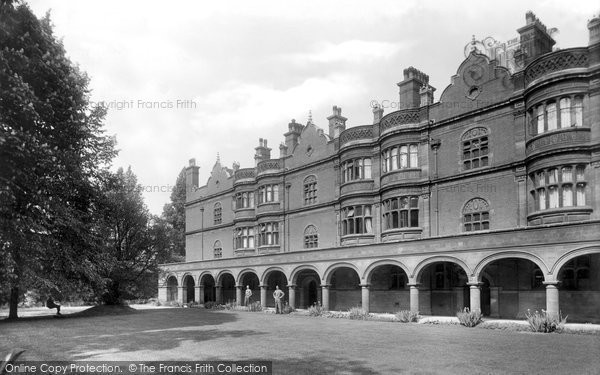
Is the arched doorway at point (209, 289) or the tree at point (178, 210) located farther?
the tree at point (178, 210)

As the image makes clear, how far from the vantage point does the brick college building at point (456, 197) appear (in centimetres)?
2139

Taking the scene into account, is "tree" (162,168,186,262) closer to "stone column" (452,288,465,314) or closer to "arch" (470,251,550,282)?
"stone column" (452,288,465,314)

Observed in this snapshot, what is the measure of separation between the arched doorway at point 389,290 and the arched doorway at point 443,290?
53.0 inches

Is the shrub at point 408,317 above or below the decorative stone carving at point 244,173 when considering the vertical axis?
below

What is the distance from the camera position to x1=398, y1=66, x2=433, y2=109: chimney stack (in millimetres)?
29828

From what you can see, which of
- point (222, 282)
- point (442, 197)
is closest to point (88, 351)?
point (442, 197)

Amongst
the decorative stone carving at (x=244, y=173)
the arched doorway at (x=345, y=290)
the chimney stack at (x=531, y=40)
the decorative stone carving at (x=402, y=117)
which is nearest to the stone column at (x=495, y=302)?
the arched doorway at (x=345, y=290)

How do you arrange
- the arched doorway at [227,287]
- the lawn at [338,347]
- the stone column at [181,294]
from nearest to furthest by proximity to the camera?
the lawn at [338,347]
the arched doorway at [227,287]
the stone column at [181,294]

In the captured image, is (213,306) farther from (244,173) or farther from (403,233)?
(403,233)

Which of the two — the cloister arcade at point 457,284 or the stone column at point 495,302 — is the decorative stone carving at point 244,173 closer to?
the cloister arcade at point 457,284

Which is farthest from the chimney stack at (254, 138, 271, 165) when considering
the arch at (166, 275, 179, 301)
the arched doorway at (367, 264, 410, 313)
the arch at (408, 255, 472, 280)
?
the arch at (408, 255, 472, 280)

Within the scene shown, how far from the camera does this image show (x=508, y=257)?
21.1m

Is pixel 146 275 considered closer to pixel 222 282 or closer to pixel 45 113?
pixel 222 282

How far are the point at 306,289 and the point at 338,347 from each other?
836 inches
